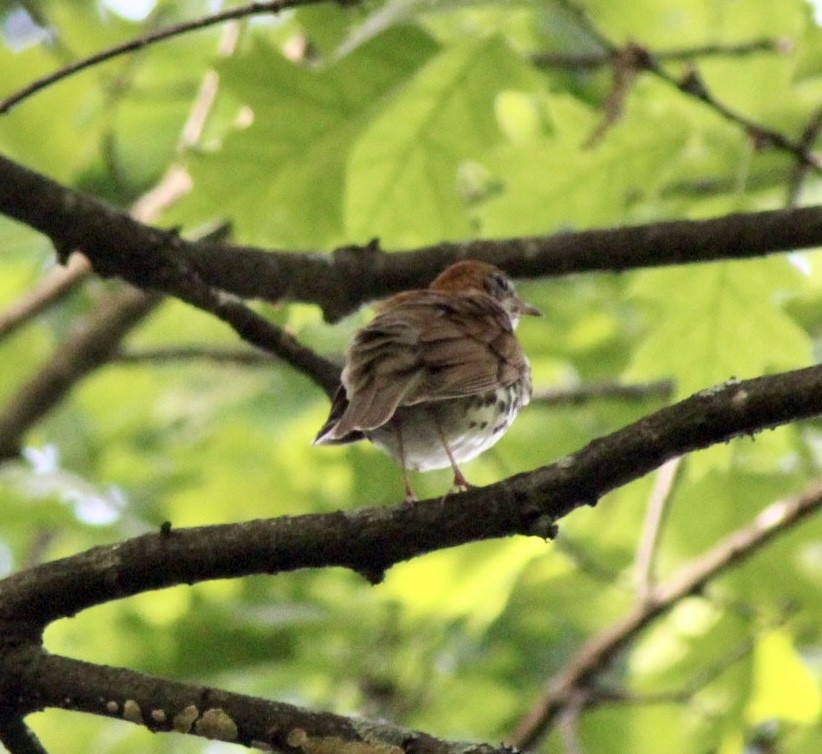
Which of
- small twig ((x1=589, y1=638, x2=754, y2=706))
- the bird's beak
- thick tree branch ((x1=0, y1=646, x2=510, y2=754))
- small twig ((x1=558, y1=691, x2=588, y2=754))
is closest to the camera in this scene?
thick tree branch ((x1=0, y1=646, x2=510, y2=754))

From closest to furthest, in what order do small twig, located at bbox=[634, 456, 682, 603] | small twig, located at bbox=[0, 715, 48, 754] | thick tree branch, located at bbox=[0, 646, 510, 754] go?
thick tree branch, located at bbox=[0, 646, 510, 754] < small twig, located at bbox=[0, 715, 48, 754] < small twig, located at bbox=[634, 456, 682, 603]

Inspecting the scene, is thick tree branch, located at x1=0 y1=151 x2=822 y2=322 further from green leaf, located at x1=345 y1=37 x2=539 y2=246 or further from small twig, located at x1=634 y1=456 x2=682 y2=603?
small twig, located at x1=634 y1=456 x2=682 y2=603

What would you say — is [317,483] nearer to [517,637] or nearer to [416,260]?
[517,637]

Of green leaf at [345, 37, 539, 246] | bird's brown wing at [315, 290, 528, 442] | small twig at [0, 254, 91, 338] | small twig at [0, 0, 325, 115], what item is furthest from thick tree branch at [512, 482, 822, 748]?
small twig at [0, 0, 325, 115]

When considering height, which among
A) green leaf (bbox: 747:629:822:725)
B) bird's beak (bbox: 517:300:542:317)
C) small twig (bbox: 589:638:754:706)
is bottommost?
green leaf (bbox: 747:629:822:725)

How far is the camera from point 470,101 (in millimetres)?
4578

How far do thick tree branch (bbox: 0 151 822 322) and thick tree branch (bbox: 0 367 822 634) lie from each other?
1252mm

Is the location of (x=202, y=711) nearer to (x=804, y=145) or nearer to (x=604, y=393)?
(x=804, y=145)

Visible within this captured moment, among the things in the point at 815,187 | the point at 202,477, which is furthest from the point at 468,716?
the point at 815,187

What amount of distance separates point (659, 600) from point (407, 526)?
333 cm

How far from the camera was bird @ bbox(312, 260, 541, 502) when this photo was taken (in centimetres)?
365

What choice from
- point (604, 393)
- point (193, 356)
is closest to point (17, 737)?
point (193, 356)

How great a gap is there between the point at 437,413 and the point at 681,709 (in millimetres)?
3564

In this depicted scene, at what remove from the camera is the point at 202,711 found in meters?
2.64
